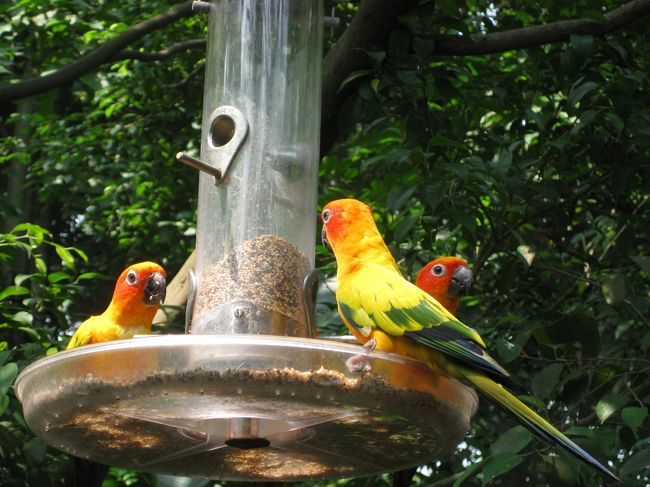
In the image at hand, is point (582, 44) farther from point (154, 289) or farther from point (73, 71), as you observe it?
point (73, 71)

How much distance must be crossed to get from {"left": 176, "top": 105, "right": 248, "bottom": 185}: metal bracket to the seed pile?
405 millimetres

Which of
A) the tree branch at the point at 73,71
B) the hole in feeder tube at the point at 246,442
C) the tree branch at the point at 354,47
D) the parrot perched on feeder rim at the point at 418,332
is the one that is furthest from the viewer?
the tree branch at the point at 73,71

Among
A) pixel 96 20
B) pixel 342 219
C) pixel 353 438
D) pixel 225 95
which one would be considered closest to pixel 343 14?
pixel 96 20

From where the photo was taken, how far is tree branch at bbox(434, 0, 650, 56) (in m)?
6.78

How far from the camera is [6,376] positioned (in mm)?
5320

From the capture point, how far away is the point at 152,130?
33.0 ft

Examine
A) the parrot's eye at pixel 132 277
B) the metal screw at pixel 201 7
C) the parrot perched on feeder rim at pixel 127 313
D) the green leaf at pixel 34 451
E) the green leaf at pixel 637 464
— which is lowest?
the green leaf at pixel 34 451

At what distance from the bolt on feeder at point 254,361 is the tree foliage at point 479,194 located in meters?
→ 0.99

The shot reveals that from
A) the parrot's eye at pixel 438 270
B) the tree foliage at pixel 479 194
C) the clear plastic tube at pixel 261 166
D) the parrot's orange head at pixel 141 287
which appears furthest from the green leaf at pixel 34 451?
the parrot's eye at pixel 438 270

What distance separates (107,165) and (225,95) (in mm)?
4824

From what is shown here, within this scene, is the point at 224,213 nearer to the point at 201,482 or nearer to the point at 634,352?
the point at 201,482

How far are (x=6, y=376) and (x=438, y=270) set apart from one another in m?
2.40

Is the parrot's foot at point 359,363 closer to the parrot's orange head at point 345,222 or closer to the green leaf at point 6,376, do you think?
the parrot's orange head at point 345,222

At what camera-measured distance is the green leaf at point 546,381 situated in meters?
6.14
